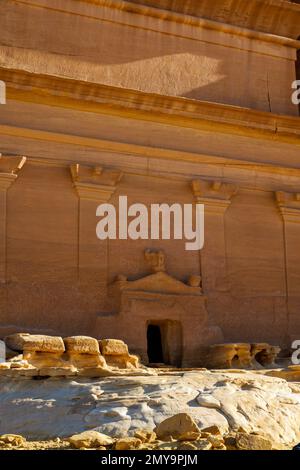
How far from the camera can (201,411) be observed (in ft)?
32.1

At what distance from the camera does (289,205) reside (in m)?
17.3

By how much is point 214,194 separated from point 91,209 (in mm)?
2699

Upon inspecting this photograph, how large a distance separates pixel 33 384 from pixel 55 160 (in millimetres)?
5605

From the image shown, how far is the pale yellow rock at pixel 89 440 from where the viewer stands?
8.43m

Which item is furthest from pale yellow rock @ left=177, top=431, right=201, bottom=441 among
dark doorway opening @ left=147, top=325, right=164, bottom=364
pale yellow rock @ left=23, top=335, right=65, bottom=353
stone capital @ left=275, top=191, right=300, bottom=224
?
stone capital @ left=275, top=191, right=300, bottom=224

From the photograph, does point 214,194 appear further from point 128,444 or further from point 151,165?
point 128,444

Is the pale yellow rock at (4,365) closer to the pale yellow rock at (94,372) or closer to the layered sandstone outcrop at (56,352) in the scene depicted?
the layered sandstone outcrop at (56,352)

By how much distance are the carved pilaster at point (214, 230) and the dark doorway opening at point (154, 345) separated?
124cm

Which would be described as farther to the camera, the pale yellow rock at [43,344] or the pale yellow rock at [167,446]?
the pale yellow rock at [43,344]

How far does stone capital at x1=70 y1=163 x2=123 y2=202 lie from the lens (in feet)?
50.1

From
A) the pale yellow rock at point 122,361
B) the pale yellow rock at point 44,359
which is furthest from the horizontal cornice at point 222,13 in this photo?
the pale yellow rock at point 44,359

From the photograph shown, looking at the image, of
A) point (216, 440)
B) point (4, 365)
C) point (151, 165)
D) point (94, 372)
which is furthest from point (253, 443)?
point (151, 165)

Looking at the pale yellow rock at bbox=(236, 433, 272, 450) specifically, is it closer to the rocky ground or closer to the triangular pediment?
the rocky ground

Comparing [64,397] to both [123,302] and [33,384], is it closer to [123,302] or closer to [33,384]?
[33,384]
